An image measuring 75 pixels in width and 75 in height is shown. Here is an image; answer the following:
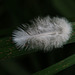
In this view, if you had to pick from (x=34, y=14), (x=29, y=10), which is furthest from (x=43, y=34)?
(x=29, y=10)

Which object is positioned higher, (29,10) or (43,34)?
(29,10)

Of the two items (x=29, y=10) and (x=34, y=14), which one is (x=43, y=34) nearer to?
(x=34, y=14)

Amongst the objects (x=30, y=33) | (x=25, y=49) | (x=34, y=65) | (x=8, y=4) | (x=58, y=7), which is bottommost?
(x=34, y=65)

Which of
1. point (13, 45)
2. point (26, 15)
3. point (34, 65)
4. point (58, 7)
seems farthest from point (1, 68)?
point (58, 7)

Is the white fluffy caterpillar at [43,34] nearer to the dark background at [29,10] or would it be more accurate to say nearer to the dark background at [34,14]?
the dark background at [34,14]

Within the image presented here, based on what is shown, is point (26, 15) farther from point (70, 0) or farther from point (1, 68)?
point (1, 68)

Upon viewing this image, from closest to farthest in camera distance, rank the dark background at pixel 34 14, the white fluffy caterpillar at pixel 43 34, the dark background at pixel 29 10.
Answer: the white fluffy caterpillar at pixel 43 34, the dark background at pixel 34 14, the dark background at pixel 29 10

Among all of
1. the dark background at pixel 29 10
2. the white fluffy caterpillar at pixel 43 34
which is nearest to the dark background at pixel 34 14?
the dark background at pixel 29 10

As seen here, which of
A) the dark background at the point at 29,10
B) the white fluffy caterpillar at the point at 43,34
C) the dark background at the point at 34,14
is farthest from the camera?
the dark background at the point at 29,10

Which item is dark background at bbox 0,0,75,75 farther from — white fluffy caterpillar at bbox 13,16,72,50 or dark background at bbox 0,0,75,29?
white fluffy caterpillar at bbox 13,16,72,50
